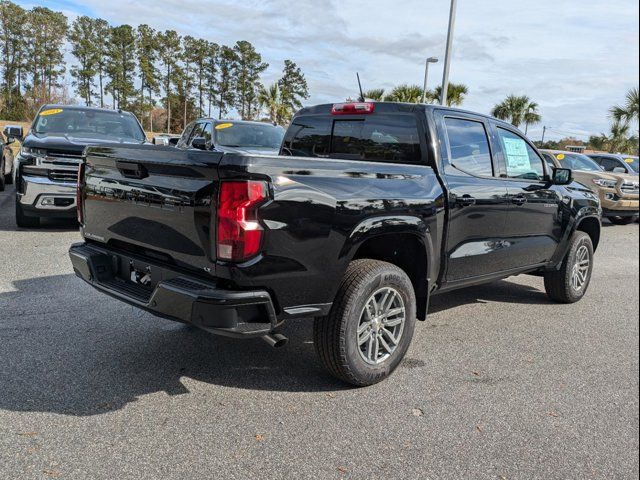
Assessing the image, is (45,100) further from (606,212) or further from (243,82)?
(606,212)

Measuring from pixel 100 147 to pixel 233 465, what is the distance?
7.62 ft

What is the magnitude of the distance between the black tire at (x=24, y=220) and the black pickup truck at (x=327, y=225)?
4.95 meters

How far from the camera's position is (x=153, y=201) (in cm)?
328

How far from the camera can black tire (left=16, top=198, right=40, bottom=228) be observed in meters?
8.17

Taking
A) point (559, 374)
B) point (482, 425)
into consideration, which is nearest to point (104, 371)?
point (482, 425)

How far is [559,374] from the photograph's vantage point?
4004 mm

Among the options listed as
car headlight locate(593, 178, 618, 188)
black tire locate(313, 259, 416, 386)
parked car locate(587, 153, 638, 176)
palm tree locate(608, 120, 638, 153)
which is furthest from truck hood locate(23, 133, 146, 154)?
palm tree locate(608, 120, 638, 153)

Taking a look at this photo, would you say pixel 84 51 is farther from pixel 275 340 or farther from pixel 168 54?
pixel 275 340

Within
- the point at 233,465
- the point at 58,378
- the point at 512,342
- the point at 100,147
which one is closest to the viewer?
the point at 233,465

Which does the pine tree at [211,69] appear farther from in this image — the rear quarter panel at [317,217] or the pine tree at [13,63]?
the rear quarter panel at [317,217]

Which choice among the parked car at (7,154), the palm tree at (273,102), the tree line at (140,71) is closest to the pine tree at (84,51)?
the tree line at (140,71)

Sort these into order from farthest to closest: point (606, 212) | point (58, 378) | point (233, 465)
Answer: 1. point (606, 212)
2. point (58, 378)
3. point (233, 465)

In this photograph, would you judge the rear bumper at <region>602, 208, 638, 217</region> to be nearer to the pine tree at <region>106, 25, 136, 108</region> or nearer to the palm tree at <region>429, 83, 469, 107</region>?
the palm tree at <region>429, 83, 469, 107</region>

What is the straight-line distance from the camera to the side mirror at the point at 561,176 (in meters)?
5.28
